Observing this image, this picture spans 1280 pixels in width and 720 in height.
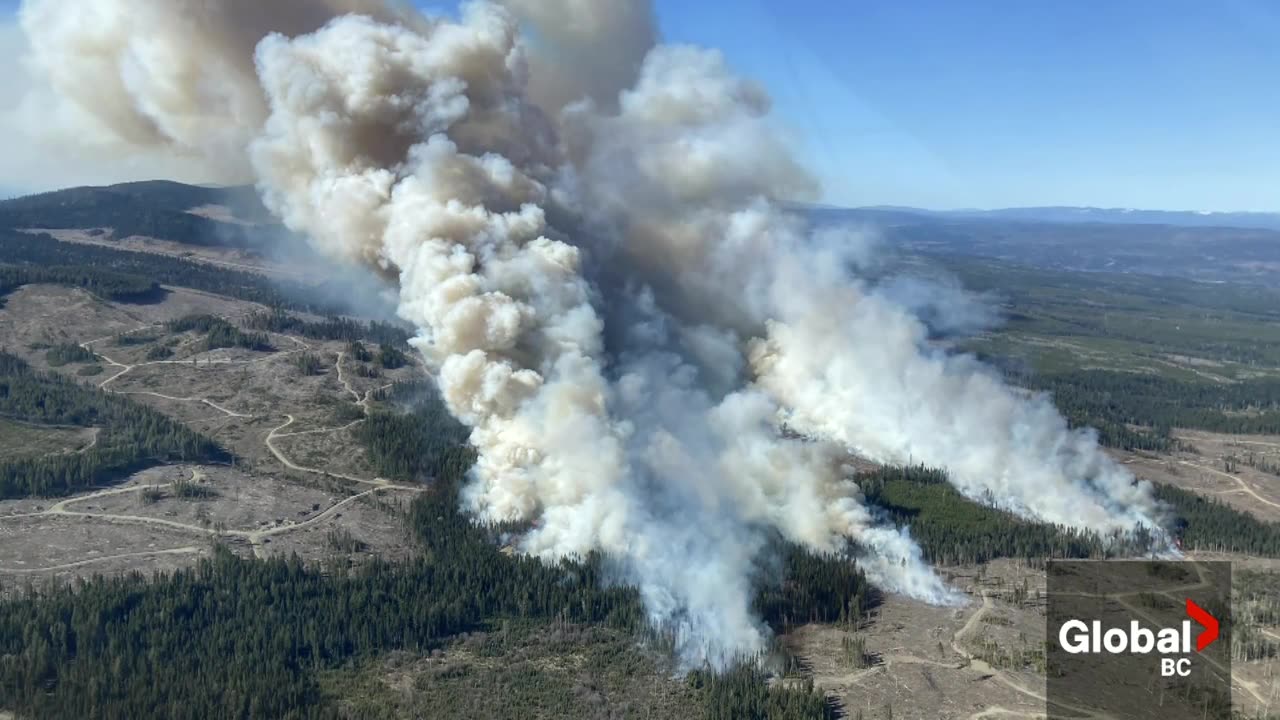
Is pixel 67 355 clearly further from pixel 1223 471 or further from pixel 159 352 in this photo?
pixel 1223 471

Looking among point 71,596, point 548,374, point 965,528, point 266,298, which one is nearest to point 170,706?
point 71,596

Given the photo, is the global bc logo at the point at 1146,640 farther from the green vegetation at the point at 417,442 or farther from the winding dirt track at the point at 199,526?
the winding dirt track at the point at 199,526

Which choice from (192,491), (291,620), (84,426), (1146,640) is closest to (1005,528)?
(1146,640)

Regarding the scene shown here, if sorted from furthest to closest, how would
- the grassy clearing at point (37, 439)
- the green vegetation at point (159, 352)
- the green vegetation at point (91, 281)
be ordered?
the green vegetation at point (91, 281), the green vegetation at point (159, 352), the grassy clearing at point (37, 439)

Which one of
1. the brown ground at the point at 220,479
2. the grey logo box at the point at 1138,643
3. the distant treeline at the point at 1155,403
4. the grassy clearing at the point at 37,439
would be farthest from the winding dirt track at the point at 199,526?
the distant treeline at the point at 1155,403

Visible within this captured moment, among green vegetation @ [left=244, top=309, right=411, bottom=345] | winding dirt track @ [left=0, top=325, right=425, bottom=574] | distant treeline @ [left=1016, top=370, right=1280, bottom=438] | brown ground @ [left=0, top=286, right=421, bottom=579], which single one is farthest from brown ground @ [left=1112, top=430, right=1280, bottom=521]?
green vegetation @ [left=244, top=309, right=411, bottom=345]

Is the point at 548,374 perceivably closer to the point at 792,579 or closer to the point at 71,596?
the point at 792,579
